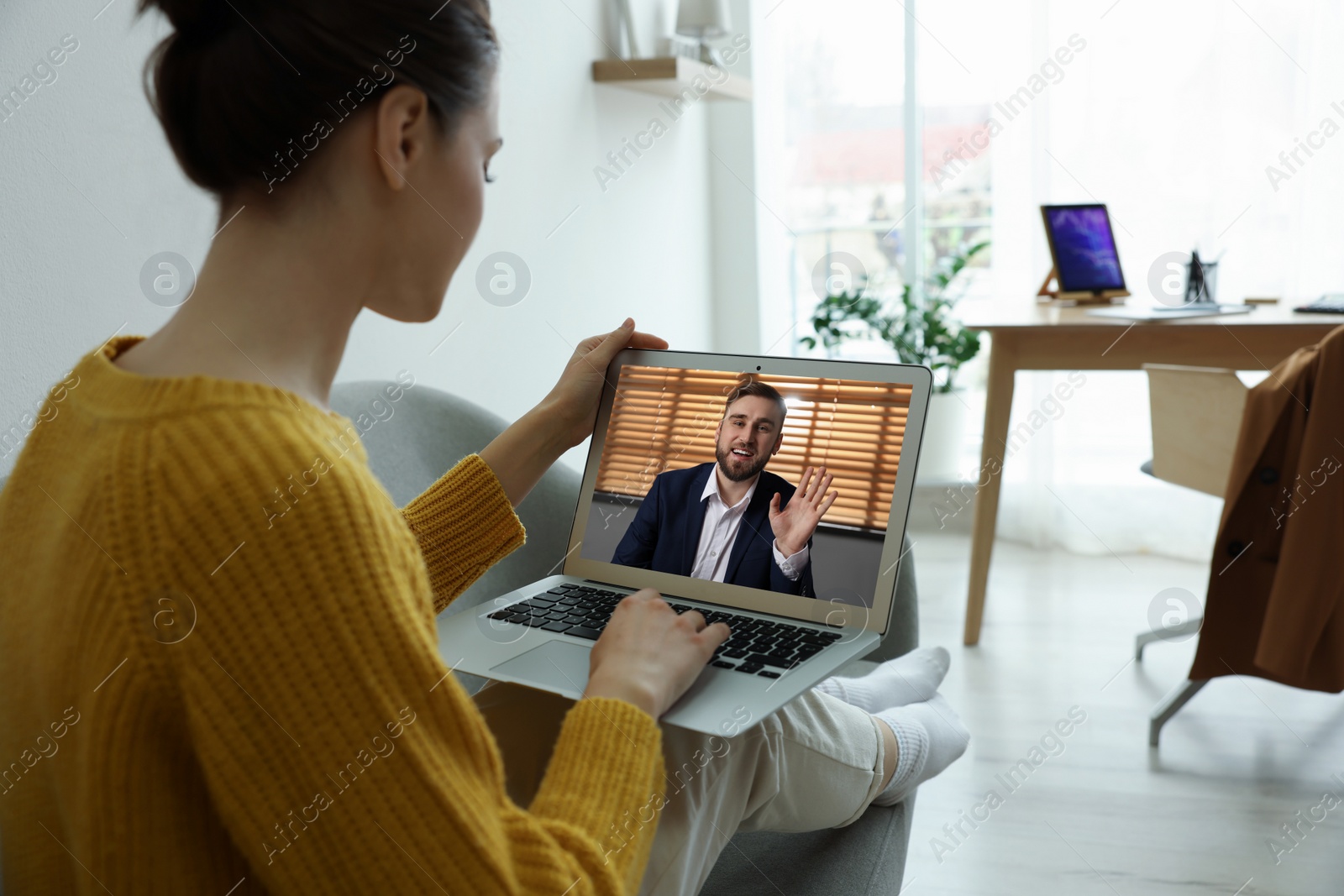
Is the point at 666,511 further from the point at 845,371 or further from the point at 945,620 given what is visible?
the point at 945,620

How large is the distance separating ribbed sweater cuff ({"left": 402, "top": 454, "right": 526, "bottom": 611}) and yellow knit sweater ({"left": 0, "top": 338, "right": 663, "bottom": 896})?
1.37 ft

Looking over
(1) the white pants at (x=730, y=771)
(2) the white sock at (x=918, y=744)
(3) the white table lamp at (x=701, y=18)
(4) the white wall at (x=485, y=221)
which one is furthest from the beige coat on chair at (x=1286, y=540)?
(3) the white table lamp at (x=701, y=18)

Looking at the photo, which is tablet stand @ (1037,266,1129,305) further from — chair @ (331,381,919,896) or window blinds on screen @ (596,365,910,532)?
window blinds on screen @ (596,365,910,532)

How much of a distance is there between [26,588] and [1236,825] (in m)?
1.78

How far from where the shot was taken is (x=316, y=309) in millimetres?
680

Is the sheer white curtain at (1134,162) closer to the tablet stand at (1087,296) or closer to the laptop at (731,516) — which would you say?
the tablet stand at (1087,296)

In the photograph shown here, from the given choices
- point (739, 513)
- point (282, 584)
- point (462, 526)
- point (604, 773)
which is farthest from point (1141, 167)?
point (282, 584)

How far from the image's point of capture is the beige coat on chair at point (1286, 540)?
1.61 meters

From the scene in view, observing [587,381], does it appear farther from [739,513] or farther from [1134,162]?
[1134,162]

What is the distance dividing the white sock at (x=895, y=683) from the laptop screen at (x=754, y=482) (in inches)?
8.7

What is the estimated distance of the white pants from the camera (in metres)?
0.84

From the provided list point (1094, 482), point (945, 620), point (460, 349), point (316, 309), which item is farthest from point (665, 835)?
point (1094, 482)

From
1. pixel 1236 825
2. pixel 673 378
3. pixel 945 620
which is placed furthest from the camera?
pixel 945 620

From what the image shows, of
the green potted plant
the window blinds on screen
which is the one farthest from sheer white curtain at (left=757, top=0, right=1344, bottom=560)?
the window blinds on screen
